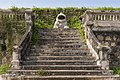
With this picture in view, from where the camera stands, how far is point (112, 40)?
19.0 metres

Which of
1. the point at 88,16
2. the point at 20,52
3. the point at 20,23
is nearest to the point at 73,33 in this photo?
the point at 88,16

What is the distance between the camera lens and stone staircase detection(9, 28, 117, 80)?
1513 cm

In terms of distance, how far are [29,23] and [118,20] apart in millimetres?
4280

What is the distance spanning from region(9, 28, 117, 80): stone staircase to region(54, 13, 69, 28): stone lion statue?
6.14 ft

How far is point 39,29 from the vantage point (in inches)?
794

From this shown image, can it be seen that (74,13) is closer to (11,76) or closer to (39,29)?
(39,29)

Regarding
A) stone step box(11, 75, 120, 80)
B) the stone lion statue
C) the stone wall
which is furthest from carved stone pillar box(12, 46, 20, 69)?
the stone lion statue

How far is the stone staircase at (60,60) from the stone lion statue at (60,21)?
187 centimetres

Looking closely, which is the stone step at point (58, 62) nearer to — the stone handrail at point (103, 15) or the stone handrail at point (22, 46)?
the stone handrail at point (22, 46)

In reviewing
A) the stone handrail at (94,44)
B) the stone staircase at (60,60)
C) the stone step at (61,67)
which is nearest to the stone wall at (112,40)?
the stone handrail at (94,44)

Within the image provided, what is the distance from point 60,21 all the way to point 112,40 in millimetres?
3808

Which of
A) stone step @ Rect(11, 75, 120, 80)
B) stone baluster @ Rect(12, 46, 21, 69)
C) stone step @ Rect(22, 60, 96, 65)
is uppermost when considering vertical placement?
stone baluster @ Rect(12, 46, 21, 69)

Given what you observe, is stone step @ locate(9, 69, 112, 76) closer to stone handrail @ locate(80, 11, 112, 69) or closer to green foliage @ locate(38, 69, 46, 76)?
green foliage @ locate(38, 69, 46, 76)

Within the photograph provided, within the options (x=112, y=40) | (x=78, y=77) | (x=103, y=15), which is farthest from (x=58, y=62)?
(x=103, y=15)
